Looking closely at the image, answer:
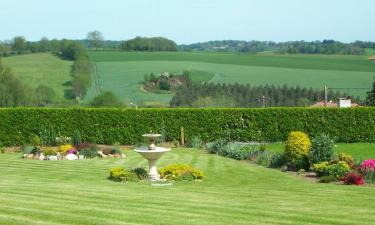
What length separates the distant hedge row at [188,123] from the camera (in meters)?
30.8

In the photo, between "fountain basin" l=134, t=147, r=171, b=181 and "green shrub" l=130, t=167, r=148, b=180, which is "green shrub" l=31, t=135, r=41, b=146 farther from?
"fountain basin" l=134, t=147, r=171, b=181

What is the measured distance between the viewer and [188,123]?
1243 inches

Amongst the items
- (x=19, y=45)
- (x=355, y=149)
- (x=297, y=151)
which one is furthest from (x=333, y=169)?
(x=19, y=45)

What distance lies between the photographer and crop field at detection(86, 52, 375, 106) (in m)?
62.7

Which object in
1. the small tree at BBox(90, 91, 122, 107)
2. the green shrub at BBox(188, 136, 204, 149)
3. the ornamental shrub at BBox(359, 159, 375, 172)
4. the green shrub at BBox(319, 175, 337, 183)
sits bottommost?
the green shrub at BBox(188, 136, 204, 149)

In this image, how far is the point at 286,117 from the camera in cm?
3150

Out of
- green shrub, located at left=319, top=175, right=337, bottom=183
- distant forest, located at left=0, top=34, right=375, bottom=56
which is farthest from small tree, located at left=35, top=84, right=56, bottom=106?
green shrub, located at left=319, top=175, right=337, bottom=183

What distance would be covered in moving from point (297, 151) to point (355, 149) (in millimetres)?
7740

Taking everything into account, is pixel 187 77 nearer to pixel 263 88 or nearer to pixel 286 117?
pixel 263 88

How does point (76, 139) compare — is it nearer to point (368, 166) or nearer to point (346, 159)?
point (346, 159)

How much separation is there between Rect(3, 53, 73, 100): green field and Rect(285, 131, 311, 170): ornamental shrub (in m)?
44.0

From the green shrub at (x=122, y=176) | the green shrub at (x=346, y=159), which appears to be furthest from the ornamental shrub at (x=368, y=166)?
the green shrub at (x=122, y=176)

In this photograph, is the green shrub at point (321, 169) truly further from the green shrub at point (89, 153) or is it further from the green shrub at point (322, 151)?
the green shrub at point (89, 153)

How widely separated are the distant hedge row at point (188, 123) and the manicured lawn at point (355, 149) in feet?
5.28
